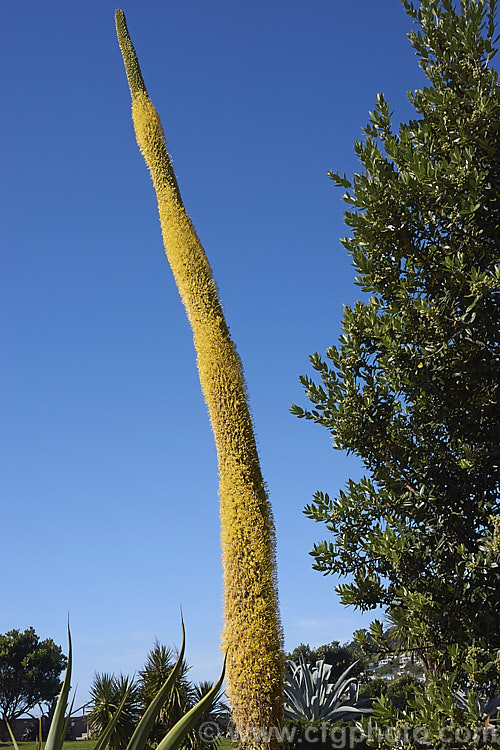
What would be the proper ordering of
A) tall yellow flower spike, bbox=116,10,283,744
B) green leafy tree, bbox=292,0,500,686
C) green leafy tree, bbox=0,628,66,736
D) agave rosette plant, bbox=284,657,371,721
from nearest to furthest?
green leafy tree, bbox=292,0,500,686 < tall yellow flower spike, bbox=116,10,283,744 < agave rosette plant, bbox=284,657,371,721 < green leafy tree, bbox=0,628,66,736

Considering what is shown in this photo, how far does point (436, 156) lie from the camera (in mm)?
6164

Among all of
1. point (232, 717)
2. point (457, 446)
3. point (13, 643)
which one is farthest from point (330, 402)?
point (13, 643)

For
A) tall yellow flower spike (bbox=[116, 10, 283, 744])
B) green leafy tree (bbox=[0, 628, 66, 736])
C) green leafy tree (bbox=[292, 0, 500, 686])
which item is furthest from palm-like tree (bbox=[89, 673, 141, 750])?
green leafy tree (bbox=[0, 628, 66, 736])

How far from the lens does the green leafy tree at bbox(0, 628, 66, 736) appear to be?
49.6 meters

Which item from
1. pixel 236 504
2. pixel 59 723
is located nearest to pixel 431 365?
pixel 59 723

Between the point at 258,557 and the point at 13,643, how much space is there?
48.5 m

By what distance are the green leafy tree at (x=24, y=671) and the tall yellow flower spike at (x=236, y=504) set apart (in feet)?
154

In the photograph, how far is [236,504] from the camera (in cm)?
1115

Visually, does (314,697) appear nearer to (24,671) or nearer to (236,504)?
(236,504)

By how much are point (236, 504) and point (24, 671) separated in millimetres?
49115

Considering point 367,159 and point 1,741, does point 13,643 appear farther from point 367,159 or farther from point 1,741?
point 367,159

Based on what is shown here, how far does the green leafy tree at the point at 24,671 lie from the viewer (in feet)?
163

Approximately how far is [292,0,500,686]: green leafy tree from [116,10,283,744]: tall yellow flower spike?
524 cm

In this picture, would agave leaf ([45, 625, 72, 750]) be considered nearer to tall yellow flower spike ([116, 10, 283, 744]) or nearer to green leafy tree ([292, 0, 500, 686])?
green leafy tree ([292, 0, 500, 686])
